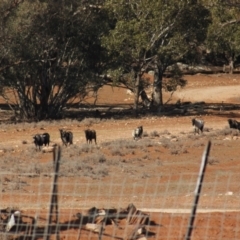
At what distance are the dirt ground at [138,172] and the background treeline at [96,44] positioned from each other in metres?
2.86

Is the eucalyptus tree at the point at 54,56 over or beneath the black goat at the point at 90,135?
over

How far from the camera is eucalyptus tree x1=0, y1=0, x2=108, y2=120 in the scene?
36312 millimetres

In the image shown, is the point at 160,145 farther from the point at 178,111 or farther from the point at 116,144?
the point at 178,111

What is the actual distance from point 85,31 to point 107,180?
63.6 feet

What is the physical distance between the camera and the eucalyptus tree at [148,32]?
127 ft

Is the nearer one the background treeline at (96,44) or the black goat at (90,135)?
the black goat at (90,135)

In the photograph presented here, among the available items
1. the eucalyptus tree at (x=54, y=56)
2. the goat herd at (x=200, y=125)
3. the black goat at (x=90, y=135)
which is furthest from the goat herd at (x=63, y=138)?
the eucalyptus tree at (x=54, y=56)

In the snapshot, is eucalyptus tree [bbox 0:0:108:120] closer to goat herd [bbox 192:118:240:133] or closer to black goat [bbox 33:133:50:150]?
goat herd [bbox 192:118:240:133]

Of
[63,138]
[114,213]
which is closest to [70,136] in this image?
[63,138]

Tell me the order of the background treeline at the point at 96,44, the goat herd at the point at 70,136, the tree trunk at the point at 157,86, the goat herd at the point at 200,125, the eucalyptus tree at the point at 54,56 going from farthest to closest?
the tree trunk at the point at 157,86
the background treeline at the point at 96,44
the eucalyptus tree at the point at 54,56
the goat herd at the point at 200,125
the goat herd at the point at 70,136

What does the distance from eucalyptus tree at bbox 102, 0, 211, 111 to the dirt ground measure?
2.84 meters

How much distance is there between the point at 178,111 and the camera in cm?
4128

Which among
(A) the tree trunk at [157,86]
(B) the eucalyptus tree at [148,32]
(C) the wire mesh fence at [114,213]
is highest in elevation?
(B) the eucalyptus tree at [148,32]

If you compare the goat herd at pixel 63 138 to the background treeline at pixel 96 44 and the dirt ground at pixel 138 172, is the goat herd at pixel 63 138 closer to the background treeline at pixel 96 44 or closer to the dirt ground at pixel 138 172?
the dirt ground at pixel 138 172
